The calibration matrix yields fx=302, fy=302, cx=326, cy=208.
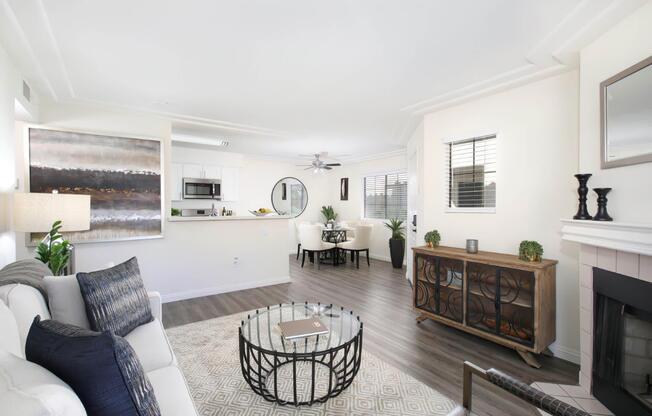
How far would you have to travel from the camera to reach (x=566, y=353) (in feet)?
8.40

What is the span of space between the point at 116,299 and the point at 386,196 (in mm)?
5764

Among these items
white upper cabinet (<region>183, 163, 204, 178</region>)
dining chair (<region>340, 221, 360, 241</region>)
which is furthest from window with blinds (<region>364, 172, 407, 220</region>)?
white upper cabinet (<region>183, 163, 204, 178</region>)

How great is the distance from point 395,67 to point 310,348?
229 centimetres

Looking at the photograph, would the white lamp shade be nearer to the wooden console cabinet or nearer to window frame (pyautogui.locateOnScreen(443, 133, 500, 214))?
the wooden console cabinet

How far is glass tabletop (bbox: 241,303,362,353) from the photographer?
6.41ft

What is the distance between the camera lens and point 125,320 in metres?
1.94

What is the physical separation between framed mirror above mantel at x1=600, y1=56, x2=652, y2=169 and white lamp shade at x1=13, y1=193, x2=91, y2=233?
3861 millimetres

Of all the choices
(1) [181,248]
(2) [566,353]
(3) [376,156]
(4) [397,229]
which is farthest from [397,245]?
(1) [181,248]

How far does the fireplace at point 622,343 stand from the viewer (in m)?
1.71

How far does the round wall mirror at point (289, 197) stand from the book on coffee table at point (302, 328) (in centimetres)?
551

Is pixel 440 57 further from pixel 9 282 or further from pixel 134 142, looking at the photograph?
pixel 134 142

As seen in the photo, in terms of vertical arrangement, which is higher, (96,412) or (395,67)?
(395,67)

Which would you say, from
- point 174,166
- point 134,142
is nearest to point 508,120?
point 134,142

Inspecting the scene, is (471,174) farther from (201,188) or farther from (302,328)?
(201,188)
